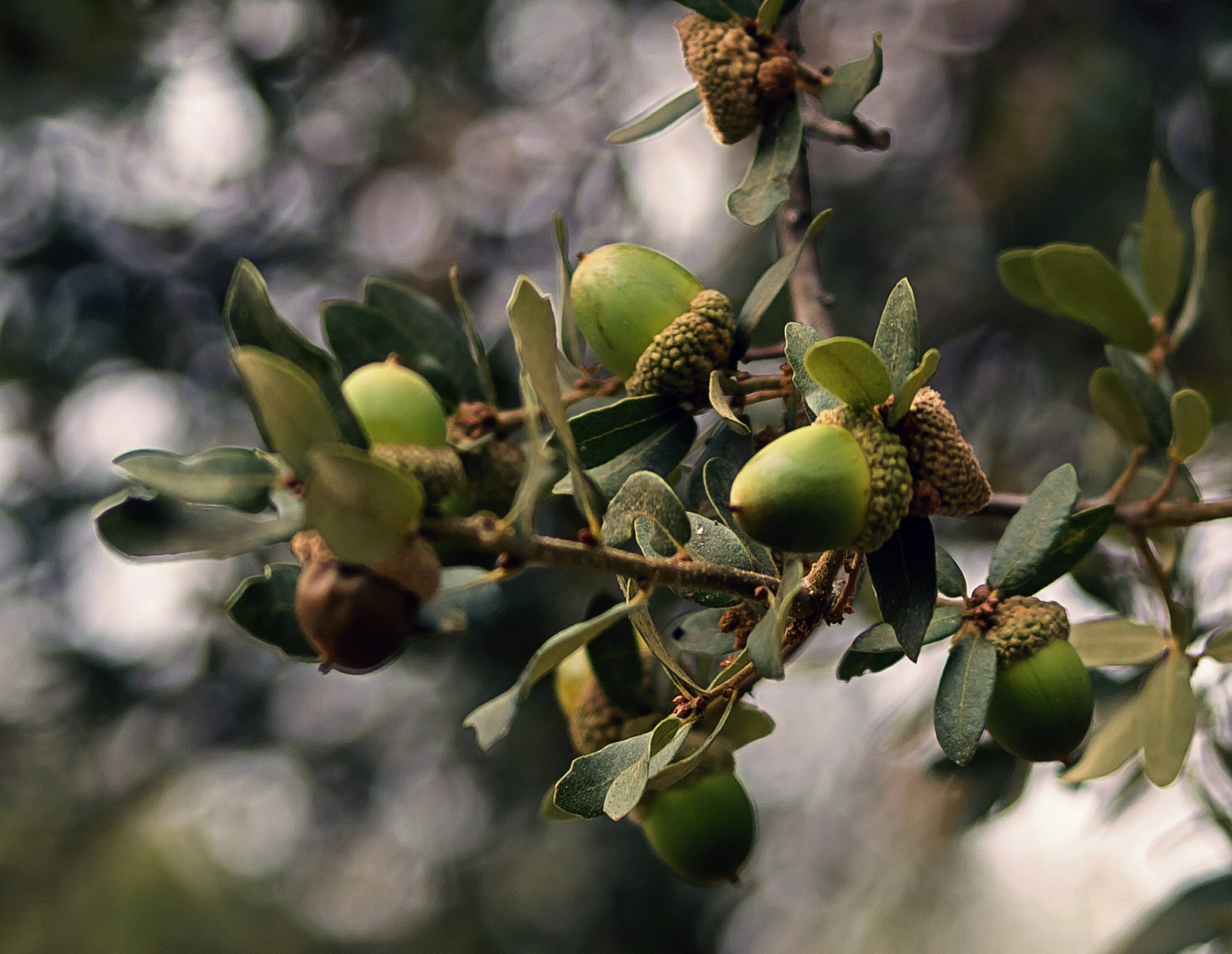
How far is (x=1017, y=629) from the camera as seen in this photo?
576 millimetres

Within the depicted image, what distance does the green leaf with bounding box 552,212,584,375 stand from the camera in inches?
23.7

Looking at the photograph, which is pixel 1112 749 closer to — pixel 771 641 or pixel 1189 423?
pixel 1189 423

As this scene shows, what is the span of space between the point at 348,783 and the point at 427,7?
1892mm

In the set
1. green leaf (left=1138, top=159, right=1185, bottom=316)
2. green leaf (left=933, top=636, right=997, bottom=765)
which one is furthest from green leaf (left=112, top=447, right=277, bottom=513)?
green leaf (left=1138, top=159, right=1185, bottom=316)

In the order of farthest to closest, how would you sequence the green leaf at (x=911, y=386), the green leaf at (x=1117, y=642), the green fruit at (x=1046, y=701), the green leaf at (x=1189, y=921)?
the green leaf at (x=1189, y=921) < the green leaf at (x=1117, y=642) < the green fruit at (x=1046, y=701) < the green leaf at (x=911, y=386)

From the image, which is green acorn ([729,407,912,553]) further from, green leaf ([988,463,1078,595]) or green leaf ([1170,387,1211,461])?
green leaf ([1170,387,1211,461])

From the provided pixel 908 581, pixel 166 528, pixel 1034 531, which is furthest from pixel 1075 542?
pixel 166 528

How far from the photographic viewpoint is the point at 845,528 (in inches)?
18.7

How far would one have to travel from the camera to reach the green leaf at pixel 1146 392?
2.50ft

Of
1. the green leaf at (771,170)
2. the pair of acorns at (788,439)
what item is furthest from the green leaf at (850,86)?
the pair of acorns at (788,439)

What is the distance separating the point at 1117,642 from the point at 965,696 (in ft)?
1.15

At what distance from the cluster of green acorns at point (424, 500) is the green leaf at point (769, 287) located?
159 mm

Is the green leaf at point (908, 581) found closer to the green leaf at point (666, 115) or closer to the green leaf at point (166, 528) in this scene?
the green leaf at point (166, 528)

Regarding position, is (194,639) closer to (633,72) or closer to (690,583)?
(633,72)
